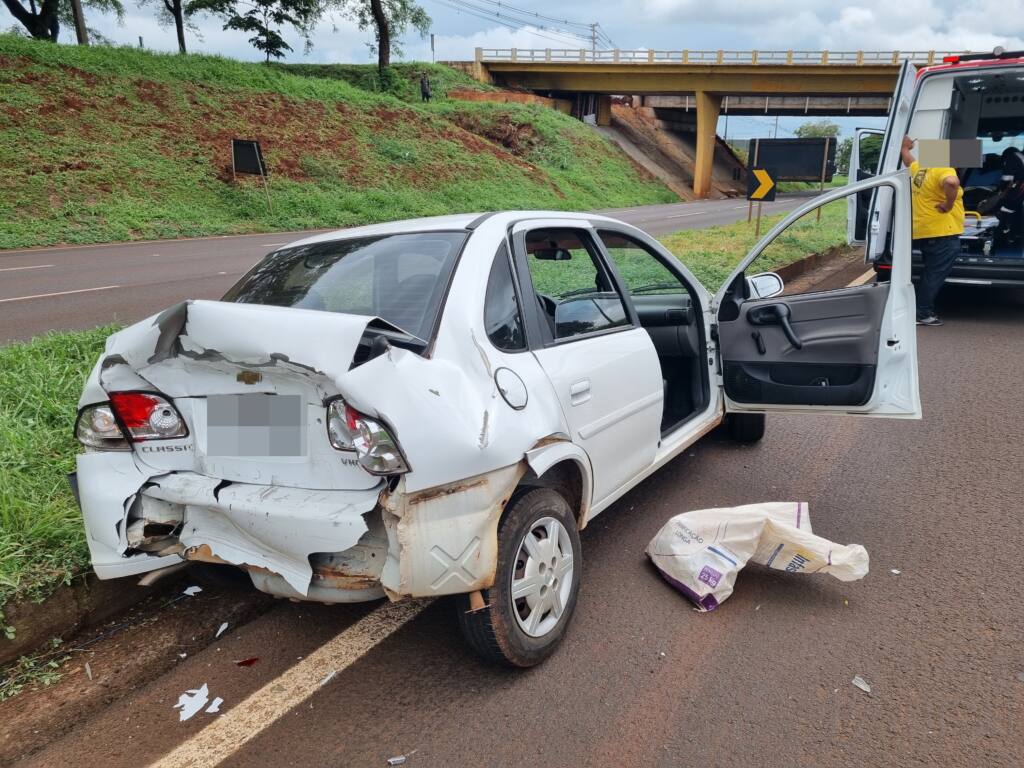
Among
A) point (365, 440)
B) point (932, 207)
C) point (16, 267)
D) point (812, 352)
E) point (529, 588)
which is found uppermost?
point (932, 207)

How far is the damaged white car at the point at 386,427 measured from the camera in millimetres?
2088

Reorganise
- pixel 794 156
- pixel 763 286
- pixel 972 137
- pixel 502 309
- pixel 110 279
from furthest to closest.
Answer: pixel 794 156 → pixel 110 279 → pixel 972 137 → pixel 763 286 → pixel 502 309

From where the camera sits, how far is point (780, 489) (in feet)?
13.1

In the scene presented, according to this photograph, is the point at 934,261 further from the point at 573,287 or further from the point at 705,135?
the point at 705,135

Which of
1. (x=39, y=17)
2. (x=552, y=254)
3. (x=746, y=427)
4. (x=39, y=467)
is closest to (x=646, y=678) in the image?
(x=552, y=254)

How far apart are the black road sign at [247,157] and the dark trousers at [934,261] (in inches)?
700

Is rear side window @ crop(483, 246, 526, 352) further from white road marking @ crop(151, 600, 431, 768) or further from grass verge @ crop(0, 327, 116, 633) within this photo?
grass verge @ crop(0, 327, 116, 633)

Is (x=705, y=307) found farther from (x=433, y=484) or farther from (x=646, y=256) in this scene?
(x=433, y=484)

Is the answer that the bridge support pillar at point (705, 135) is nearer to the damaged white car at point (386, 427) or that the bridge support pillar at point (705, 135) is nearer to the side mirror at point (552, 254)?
the side mirror at point (552, 254)

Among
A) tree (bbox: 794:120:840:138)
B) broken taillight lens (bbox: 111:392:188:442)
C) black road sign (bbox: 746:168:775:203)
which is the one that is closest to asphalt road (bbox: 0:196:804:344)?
broken taillight lens (bbox: 111:392:188:442)

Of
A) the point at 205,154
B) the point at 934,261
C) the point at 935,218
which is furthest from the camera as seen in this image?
the point at 205,154

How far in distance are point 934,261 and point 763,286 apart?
179 inches

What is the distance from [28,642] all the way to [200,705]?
77cm

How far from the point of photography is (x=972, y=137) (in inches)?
376
